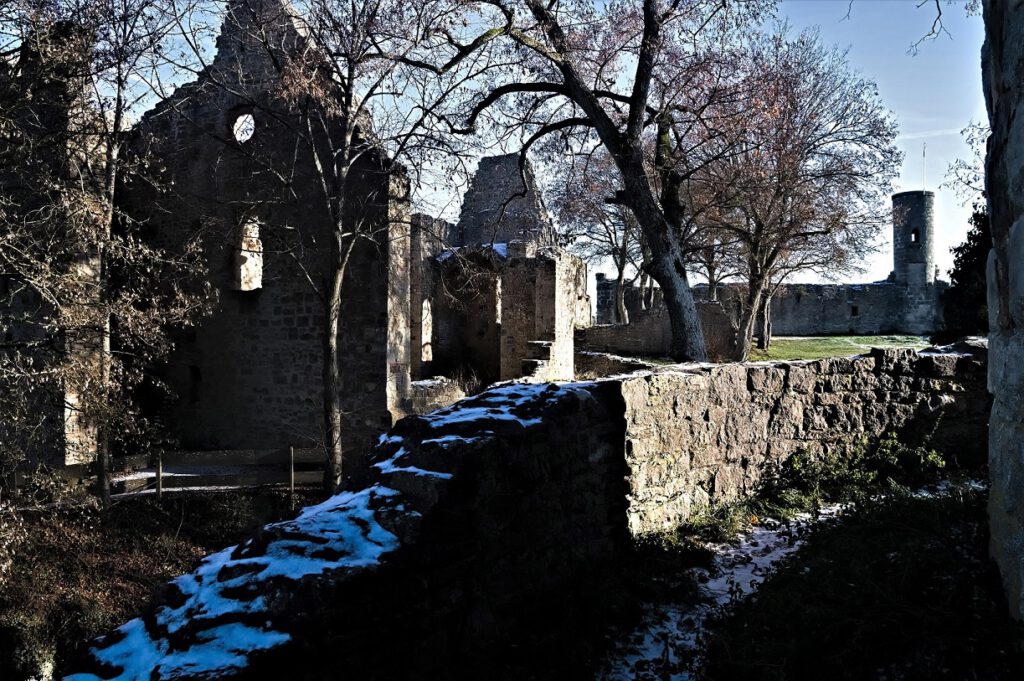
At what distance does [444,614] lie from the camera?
10.6ft

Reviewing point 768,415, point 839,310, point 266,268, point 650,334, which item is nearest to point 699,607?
point 768,415

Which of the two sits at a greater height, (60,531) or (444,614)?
(444,614)

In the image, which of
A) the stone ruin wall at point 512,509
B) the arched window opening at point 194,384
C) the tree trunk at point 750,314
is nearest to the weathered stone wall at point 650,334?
the tree trunk at point 750,314

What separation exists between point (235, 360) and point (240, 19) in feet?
19.7

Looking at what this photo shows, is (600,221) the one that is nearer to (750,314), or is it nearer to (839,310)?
(750,314)

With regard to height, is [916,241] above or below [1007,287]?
above

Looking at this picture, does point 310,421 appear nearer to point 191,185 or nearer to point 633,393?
point 191,185

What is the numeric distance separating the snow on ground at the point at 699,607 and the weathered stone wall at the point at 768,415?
0.58m

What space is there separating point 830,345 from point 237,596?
2977 centimetres

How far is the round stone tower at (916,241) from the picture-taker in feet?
117

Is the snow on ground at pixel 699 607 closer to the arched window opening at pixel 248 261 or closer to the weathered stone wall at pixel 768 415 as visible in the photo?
the weathered stone wall at pixel 768 415

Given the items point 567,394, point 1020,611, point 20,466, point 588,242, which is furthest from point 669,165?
point 588,242

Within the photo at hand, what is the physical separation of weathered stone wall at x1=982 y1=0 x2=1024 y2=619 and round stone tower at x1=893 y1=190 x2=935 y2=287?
120 ft

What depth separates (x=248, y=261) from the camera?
13.1 metres
